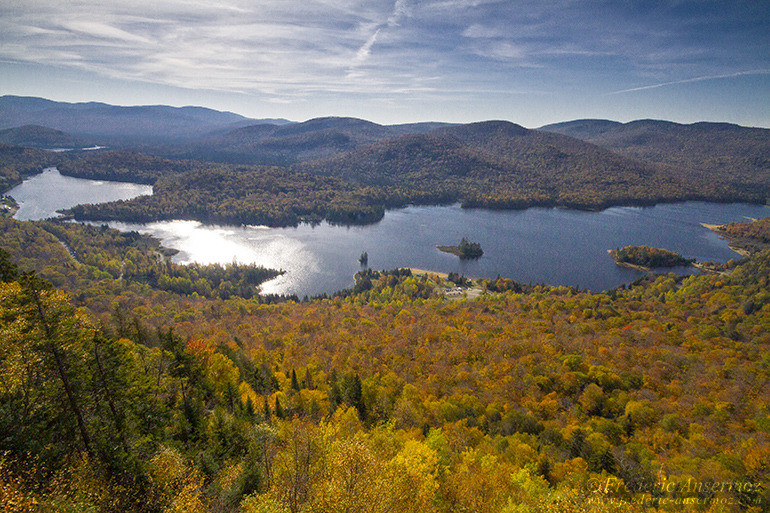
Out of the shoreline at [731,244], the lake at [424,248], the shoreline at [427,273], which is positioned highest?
the shoreline at [731,244]

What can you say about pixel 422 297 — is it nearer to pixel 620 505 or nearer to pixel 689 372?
pixel 689 372

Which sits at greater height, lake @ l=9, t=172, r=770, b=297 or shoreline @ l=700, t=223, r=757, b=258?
shoreline @ l=700, t=223, r=757, b=258

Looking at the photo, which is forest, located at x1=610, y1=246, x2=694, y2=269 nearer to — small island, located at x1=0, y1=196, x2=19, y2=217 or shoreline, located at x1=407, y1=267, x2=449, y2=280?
shoreline, located at x1=407, y1=267, x2=449, y2=280

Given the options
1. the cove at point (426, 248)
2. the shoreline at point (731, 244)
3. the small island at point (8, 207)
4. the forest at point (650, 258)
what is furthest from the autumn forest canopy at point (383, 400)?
the small island at point (8, 207)

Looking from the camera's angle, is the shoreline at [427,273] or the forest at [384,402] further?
the shoreline at [427,273]

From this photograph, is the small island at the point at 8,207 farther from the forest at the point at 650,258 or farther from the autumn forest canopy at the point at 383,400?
the forest at the point at 650,258

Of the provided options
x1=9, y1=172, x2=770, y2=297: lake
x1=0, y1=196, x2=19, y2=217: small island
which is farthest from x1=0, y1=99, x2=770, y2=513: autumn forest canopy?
x1=0, y1=196, x2=19, y2=217: small island

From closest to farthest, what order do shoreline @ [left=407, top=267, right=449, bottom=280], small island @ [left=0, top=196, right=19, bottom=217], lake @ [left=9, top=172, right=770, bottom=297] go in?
shoreline @ [left=407, top=267, right=449, bottom=280] < lake @ [left=9, top=172, right=770, bottom=297] < small island @ [left=0, top=196, right=19, bottom=217]
